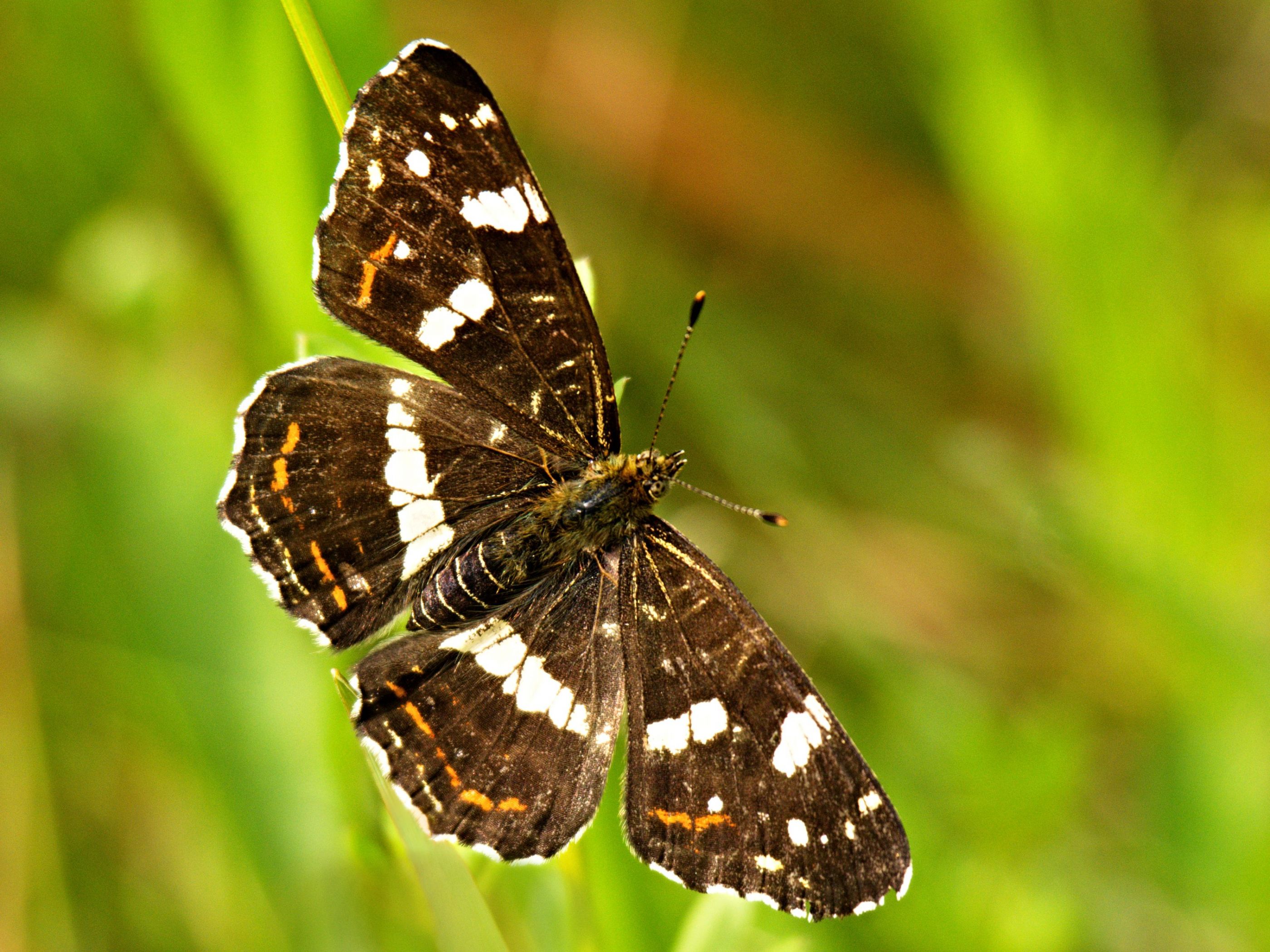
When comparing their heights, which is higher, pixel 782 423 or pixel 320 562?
pixel 320 562

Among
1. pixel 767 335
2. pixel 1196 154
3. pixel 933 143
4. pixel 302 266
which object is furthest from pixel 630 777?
pixel 1196 154

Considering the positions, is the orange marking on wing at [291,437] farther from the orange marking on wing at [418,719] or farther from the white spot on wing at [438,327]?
the orange marking on wing at [418,719]

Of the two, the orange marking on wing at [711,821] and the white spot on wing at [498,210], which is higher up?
the white spot on wing at [498,210]

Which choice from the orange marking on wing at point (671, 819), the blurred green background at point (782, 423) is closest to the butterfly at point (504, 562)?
the orange marking on wing at point (671, 819)

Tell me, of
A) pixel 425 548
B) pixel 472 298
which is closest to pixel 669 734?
pixel 425 548

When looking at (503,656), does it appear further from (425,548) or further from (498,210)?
(498,210)

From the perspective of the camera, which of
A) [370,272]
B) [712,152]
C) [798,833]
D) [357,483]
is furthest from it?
[712,152]

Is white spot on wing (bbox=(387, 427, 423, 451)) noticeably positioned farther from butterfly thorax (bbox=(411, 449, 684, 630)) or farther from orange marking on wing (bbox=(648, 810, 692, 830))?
orange marking on wing (bbox=(648, 810, 692, 830))
